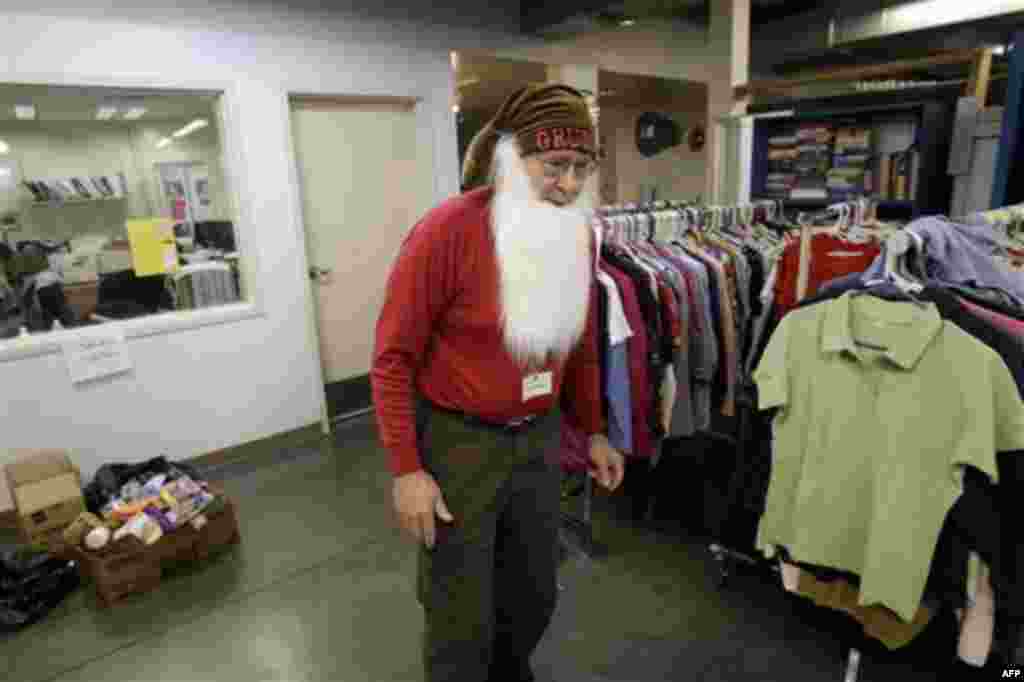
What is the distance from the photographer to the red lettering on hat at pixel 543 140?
4.06 ft

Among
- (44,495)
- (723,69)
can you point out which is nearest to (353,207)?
(44,495)

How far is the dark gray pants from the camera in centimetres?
132

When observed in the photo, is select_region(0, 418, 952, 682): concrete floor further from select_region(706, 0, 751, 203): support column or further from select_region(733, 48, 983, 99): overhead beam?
select_region(733, 48, 983, 99): overhead beam

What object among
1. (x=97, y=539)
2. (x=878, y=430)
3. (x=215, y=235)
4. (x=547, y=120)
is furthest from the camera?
(x=215, y=235)

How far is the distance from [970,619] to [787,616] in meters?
0.72

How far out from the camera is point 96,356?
2998 millimetres

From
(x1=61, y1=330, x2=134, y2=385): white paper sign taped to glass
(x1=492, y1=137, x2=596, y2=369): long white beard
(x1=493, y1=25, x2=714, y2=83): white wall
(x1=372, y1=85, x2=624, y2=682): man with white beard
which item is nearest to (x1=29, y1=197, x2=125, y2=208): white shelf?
(x1=61, y1=330, x2=134, y2=385): white paper sign taped to glass

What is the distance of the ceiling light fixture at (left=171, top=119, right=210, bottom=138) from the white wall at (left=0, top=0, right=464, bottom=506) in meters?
0.37

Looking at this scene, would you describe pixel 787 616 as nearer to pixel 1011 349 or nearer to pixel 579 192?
pixel 1011 349

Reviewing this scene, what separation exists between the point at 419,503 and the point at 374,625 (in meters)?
1.17

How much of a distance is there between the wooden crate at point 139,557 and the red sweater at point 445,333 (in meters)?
1.73

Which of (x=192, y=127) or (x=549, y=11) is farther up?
(x=549, y=11)

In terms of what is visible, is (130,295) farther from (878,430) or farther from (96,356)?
(878,430)

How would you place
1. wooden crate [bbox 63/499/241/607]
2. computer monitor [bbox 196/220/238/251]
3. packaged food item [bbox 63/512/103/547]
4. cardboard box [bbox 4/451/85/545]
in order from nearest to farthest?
1. wooden crate [bbox 63/499/241/607]
2. packaged food item [bbox 63/512/103/547]
3. cardboard box [bbox 4/451/85/545]
4. computer monitor [bbox 196/220/238/251]
